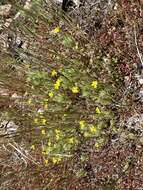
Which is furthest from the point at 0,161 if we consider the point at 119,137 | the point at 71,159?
the point at 119,137

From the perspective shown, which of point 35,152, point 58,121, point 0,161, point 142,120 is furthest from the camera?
point 0,161

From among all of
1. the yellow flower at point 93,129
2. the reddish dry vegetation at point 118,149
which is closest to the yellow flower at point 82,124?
the yellow flower at point 93,129

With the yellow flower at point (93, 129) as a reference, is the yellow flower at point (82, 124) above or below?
above

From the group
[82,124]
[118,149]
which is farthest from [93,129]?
[118,149]

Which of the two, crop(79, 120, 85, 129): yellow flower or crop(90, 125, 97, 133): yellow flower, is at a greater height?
crop(79, 120, 85, 129): yellow flower

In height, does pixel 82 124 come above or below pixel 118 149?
above

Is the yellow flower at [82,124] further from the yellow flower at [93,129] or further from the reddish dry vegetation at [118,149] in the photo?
the reddish dry vegetation at [118,149]

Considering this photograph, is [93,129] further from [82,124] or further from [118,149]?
[118,149]

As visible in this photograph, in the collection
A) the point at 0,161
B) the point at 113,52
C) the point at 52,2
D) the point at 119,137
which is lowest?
the point at 0,161

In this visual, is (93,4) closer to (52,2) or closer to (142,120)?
(52,2)

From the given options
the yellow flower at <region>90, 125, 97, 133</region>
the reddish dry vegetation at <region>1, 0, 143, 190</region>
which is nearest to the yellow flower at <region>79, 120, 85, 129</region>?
the yellow flower at <region>90, 125, 97, 133</region>

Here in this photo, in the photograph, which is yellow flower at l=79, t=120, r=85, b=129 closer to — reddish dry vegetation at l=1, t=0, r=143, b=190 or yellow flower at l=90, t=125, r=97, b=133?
yellow flower at l=90, t=125, r=97, b=133
